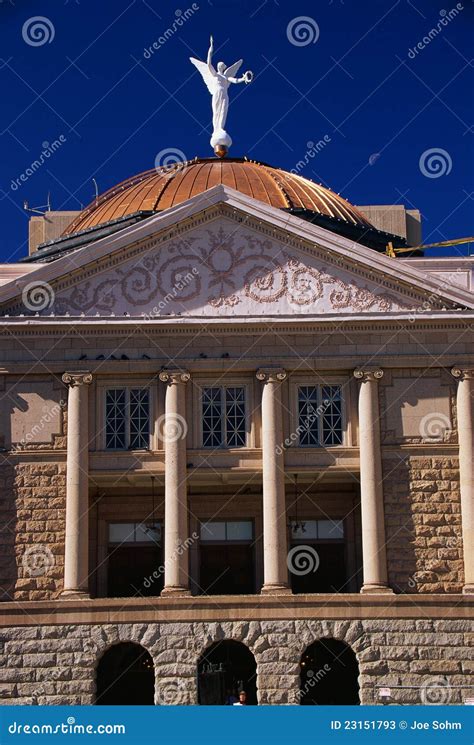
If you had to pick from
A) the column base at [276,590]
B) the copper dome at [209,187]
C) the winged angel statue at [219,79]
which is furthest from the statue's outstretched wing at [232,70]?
the column base at [276,590]

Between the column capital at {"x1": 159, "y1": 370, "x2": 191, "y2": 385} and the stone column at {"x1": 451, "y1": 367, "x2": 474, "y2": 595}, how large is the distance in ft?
24.3

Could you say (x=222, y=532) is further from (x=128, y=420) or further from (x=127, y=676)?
(x=127, y=676)

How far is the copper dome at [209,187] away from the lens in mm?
50250

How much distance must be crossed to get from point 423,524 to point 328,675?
528cm

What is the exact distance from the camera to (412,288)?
4131 centimetres

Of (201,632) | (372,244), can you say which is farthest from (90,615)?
(372,244)

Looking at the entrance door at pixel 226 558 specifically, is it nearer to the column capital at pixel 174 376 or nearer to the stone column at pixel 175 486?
the stone column at pixel 175 486

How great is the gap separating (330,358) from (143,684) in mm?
10576

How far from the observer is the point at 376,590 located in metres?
39.4

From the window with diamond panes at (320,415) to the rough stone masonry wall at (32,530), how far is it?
268 inches

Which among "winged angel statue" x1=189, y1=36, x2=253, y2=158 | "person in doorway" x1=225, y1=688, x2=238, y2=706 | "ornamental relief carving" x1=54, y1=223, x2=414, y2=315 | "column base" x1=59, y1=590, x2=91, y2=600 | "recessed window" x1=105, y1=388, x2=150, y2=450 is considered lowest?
"person in doorway" x1=225, y1=688, x2=238, y2=706

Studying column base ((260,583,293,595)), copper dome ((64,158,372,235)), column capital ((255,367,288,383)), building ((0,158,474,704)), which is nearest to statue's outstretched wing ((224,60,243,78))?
copper dome ((64,158,372,235))

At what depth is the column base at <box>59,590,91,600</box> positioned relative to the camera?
39.2m

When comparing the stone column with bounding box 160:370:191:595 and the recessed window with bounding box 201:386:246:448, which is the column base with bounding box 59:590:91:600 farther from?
the recessed window with bounding box 201:386:246:448
